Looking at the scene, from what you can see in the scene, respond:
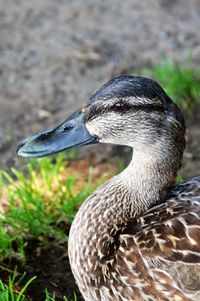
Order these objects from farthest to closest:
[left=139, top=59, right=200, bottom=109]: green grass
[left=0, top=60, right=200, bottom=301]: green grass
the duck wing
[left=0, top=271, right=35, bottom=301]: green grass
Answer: [left=139, top=59, right=200, bottom=109]: green grass → [left=0, top=60, right=200, bottom=301]: green grass → [left=0, top=271, right=35, bottom=301]: green grass → the duck wing

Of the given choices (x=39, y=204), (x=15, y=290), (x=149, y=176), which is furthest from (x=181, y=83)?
(x=15, y=290)

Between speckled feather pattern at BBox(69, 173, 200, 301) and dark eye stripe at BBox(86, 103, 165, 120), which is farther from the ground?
dark eye stripe at BBox(86, 103, 165, 120)

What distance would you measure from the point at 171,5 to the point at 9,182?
3009mm

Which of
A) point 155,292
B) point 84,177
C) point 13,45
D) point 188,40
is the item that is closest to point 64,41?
point 13,45

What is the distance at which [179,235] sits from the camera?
275 centimetres

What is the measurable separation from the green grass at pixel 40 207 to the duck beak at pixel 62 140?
79 cm

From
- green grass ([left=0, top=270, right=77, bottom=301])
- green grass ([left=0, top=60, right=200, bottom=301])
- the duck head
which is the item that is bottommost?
green grass ([left=0, top=270, right=77, bottom=301])

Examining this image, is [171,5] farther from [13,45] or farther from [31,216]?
[31,216]

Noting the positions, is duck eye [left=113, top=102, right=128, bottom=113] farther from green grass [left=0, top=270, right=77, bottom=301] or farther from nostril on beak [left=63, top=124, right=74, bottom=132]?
green grass [left=0, top=270, right=77, bottom=301]

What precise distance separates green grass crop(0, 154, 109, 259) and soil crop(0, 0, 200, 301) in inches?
20.2

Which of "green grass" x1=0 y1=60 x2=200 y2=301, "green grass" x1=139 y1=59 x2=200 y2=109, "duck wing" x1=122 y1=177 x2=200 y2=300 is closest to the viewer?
"duck wing" x1=122 y1=177 x2=200 y2=300

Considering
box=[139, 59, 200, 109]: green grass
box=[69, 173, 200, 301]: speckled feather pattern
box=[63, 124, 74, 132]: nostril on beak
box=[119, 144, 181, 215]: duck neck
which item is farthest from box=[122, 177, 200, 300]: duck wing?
box=[139, 59, 200, 109]: green grass

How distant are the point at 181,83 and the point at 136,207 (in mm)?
2069

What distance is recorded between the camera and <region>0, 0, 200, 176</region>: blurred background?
16.9 ft
